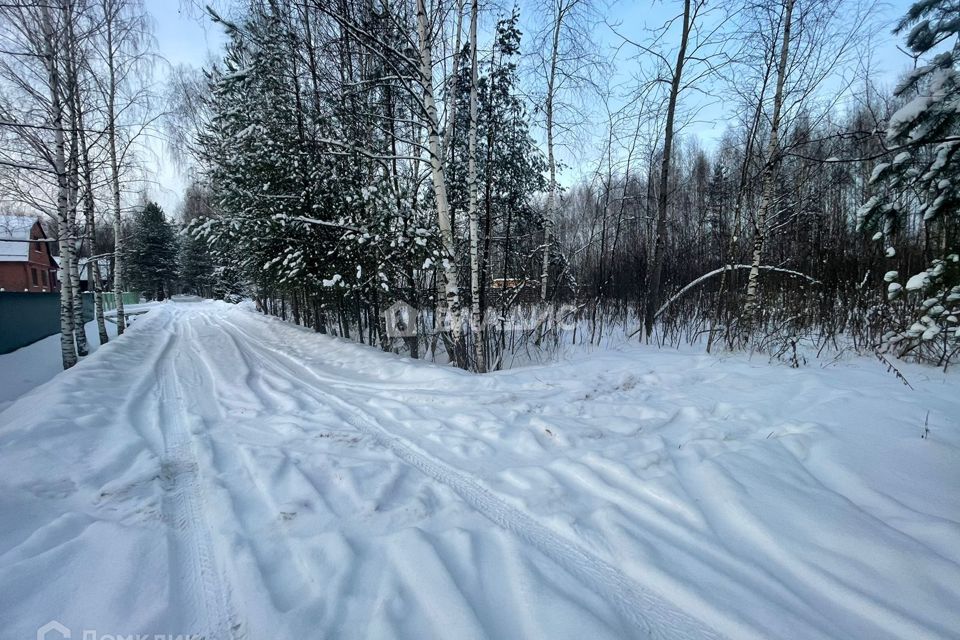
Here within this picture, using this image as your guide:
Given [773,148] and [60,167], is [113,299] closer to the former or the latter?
[60,167]

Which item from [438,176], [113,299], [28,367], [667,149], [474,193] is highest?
[667,149]

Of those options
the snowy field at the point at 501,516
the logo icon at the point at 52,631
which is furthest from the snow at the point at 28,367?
the logo icon at the point at 52,631

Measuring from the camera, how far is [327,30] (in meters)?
8.41

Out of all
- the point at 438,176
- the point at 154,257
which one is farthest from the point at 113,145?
the point at 154,257

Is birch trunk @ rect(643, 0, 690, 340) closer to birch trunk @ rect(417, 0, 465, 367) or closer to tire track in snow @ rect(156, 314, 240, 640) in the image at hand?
birch trunk @ rect(417, 0, 465, 367)

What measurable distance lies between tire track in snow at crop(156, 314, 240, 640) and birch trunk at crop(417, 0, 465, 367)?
12.1 ft

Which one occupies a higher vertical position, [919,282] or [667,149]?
[667,149]

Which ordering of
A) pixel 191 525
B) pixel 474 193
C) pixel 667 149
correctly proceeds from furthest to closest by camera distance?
1. pixel 667 149
2. pixel 474 193
3. pixel 191 525

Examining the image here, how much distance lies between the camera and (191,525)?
7.30 ft

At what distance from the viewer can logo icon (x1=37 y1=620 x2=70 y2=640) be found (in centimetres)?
146

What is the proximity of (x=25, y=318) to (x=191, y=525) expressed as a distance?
1430 centimetres

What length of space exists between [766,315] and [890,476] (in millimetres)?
5634

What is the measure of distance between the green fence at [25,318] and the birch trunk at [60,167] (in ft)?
13.9

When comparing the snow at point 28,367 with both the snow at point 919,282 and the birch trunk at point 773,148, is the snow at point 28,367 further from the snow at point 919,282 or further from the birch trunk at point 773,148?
the birch trunk at point 773,148
